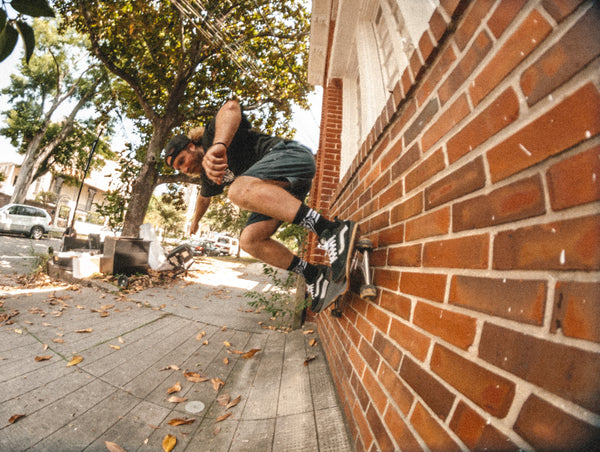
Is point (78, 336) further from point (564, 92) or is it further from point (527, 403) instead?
point (564, 92)

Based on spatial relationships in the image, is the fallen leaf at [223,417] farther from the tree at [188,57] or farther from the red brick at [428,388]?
the tree at [188,57]

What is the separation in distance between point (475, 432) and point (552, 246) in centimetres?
38

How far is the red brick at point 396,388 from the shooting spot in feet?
2.46

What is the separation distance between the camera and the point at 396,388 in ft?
2.70

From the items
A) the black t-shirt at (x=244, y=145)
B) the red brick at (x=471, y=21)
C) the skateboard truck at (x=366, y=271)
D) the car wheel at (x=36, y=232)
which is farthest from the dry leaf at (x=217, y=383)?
the car wheel at (x=36, y=232)

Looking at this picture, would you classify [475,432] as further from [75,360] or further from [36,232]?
[36,232]

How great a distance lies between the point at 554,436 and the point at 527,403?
53mm

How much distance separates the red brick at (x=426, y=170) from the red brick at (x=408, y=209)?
5 centimetres

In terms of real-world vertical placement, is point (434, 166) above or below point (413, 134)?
below

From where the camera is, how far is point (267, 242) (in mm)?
2080

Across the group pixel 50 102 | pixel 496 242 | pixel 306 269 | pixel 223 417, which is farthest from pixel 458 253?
pixel 50 102

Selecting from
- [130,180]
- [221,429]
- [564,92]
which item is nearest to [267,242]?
[221,429]

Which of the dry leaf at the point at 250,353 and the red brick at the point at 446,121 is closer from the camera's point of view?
the red brick at the point at 446,121

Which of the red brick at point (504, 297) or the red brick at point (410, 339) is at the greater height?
the red brick at point (504, 297)
